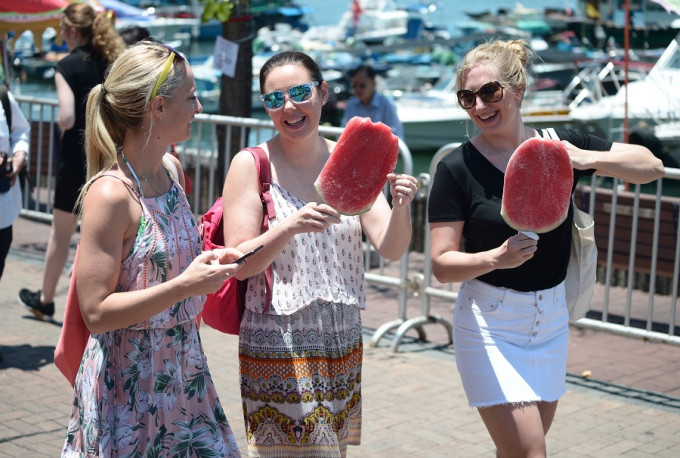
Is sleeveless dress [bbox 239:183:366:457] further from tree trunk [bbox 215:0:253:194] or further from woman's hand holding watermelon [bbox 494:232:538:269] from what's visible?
tree trunk [bbox 215:0:253:194]

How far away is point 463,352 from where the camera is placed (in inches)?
141

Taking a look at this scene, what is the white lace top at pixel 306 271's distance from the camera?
342 centimetres

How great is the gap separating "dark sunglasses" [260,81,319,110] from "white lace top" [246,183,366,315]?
0.29 metres

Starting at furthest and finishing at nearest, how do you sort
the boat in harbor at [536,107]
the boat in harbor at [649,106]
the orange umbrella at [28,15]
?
the boat in harbor at [536,107] < the boat in harbor at [649,106] < the orange umbrella at [28,15]

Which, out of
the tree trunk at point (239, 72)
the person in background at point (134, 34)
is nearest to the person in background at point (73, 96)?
the person in background at point (134, 34)

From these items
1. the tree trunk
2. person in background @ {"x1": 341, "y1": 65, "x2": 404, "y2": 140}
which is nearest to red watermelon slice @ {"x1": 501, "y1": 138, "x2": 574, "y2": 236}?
the tree trunk

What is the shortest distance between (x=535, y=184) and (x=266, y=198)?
96cm

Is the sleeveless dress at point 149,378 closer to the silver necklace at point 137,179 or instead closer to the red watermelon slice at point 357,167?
the silver necklace at point 137,179

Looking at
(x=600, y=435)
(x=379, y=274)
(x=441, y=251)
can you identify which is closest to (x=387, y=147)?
(x=441, y=251)

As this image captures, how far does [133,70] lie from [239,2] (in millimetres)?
6637

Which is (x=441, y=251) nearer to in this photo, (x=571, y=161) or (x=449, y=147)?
(x=571, y=161)

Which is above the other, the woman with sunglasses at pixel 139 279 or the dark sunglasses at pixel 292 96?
the dark sunglasses at pixel 292 96

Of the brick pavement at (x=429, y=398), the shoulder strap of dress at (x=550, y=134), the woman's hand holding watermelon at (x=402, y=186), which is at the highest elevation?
the shoulder strap of dress at (x=550, y=134)

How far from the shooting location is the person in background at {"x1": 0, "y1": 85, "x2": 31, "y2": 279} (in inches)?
229
